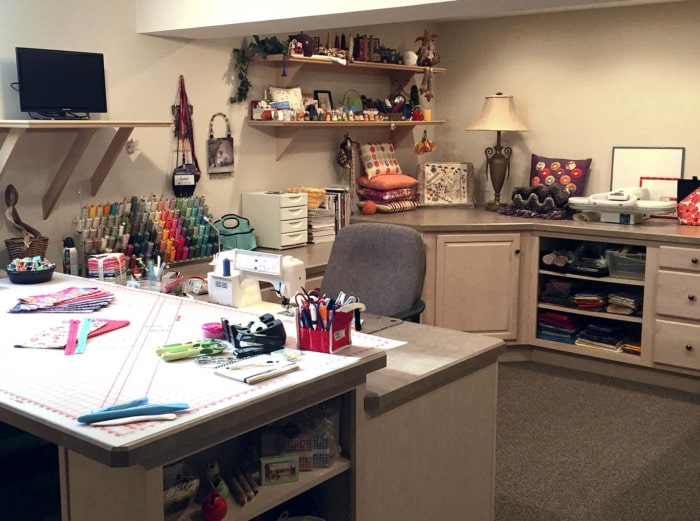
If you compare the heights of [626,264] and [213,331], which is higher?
[213,331]

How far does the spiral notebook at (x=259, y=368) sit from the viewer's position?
1725 millimetres

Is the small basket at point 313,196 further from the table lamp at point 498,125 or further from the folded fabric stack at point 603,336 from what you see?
the folded fabric stack at point 603,336

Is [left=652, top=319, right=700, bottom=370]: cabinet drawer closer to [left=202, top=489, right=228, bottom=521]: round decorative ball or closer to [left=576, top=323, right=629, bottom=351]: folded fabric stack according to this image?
[left=576, top=323, right=629, bottom=351]: folded fabric stack

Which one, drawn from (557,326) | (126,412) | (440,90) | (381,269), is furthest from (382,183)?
(126,412)

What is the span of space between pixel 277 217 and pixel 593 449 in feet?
6.20

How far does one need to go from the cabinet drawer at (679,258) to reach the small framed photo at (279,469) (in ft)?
9.46

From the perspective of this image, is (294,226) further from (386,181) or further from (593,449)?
(593,449)

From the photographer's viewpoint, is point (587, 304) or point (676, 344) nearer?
point (676, 344)

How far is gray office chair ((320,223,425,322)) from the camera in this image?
10.1 feet

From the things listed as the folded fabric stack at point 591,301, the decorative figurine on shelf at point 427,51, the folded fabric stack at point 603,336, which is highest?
the decorative figurine on shelf at point 427,51

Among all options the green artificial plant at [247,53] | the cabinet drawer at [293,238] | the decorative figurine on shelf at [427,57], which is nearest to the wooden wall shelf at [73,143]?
the green artificial plant at [247,53]

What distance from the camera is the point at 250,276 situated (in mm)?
2438

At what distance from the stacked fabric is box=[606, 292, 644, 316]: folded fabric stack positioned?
1.38 m

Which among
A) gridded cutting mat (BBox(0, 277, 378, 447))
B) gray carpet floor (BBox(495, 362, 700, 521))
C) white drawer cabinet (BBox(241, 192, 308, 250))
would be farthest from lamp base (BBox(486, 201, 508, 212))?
gridded cutting mat (BBox(0, 277, 378, 447))
